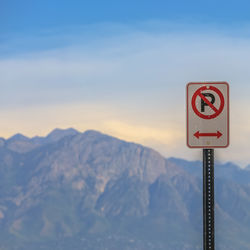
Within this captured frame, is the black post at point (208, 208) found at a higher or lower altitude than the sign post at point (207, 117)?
lower

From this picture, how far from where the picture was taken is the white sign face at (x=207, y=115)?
6.95m

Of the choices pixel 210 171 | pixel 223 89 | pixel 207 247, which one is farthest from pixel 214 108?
pixel 207 247

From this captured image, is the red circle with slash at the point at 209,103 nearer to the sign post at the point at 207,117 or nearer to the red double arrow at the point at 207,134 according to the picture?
the sign post at the point at 207,117

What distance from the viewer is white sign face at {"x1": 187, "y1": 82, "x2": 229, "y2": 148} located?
6.95m

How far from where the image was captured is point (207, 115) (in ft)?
22.8

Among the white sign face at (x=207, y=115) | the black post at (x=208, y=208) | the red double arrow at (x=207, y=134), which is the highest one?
the white sign face at (x=207, y=115)

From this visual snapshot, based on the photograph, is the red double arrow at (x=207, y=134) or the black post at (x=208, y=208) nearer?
the black post at (x=208, y=208)

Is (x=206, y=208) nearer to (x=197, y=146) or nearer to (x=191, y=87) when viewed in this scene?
(x=197, y=146)

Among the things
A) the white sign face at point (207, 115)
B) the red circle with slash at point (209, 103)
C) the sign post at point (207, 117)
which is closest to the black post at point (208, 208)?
the sign post at point (207, 117)

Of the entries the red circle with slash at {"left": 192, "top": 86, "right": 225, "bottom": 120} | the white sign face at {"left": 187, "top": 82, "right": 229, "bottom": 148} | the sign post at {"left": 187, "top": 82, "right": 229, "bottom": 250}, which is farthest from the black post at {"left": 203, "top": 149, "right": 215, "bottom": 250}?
the red circle with slash at {"left": 192, "top": 86, "right": 225, "bottom": 120}

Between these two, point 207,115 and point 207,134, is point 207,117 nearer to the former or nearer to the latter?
point 207,115

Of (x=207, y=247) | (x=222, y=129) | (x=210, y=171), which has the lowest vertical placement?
(x=207, y=247)

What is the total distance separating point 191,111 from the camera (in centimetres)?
694

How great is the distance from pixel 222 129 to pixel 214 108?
225 mm
